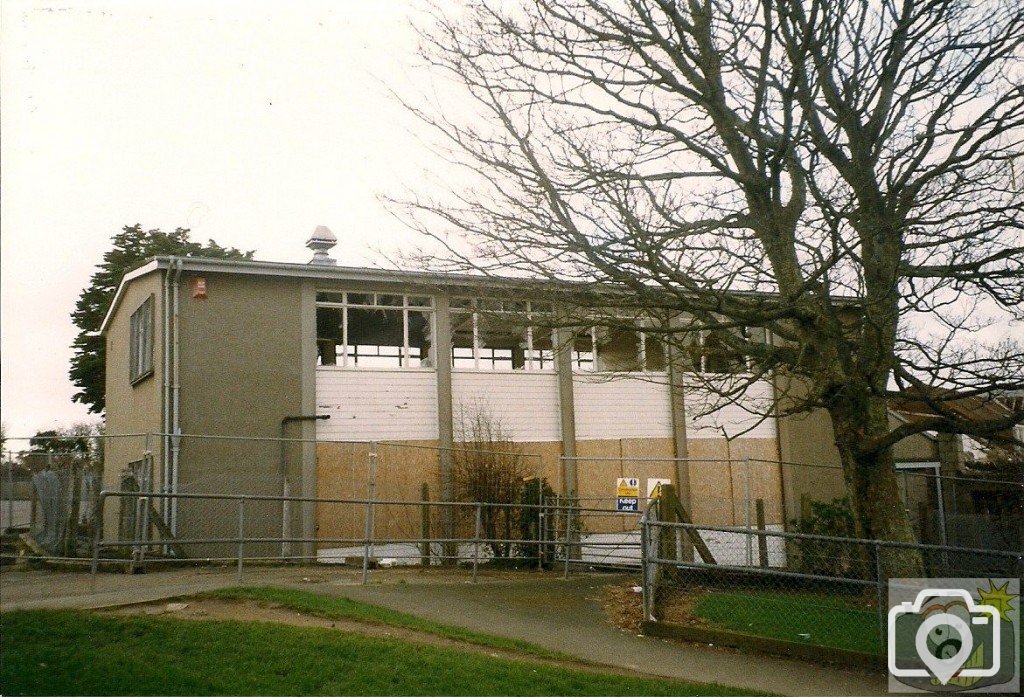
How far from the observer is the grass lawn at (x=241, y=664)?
7465 mm

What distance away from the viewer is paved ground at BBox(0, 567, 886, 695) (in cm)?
972

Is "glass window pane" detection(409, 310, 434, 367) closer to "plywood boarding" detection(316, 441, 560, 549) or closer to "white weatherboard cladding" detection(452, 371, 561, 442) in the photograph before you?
"white weatherboard cladding" detection(452, 371, 561, 442)

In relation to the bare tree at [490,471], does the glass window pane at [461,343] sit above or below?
above

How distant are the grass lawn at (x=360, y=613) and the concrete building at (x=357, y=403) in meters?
6.28

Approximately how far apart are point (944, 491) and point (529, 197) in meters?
14.0

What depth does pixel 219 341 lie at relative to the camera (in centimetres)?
1870

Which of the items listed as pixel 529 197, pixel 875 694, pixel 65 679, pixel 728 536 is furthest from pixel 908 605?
pixel 728 536

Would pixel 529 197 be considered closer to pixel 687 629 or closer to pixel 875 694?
pixel 687 629

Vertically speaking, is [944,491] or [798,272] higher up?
[798,272]

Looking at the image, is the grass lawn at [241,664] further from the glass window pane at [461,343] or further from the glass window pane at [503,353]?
the glass window pane at [461,343]

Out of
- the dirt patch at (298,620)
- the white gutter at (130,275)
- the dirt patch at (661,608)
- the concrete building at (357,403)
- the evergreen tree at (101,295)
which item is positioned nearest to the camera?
the dirt patch at (298,620)

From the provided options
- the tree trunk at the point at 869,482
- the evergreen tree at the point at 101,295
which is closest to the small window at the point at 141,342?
the tree trunk at the point at 869,482

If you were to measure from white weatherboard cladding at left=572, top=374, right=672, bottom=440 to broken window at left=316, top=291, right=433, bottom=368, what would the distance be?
11.3ft

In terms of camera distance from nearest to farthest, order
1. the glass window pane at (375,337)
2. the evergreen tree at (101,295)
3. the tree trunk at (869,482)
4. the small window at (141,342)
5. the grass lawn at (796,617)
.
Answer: the grass lawn at (796,617) < the tree trunk at (869,482) < the small window at (141,342) < the glass window pane at (375,337) < the evergreen tree at (101,295)
